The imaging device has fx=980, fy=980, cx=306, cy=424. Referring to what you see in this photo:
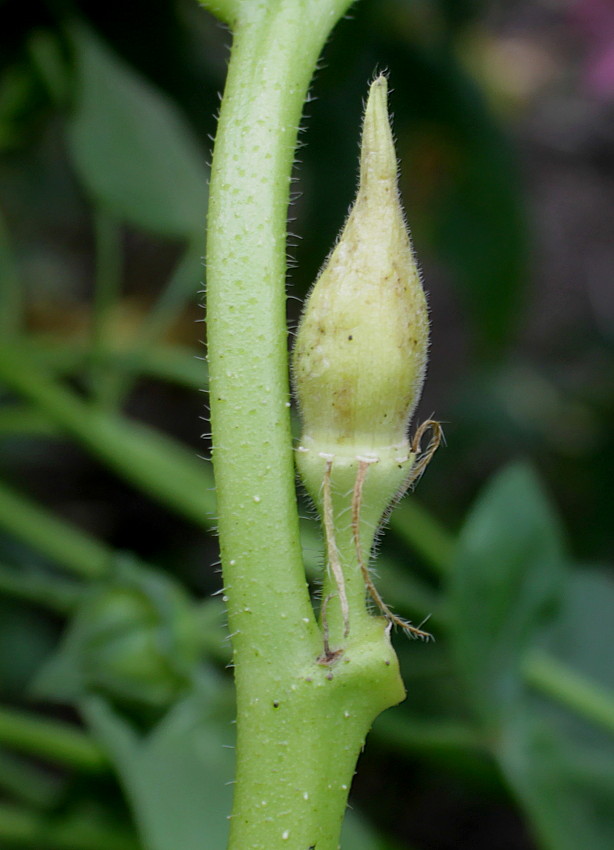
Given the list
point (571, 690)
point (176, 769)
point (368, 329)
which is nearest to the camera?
point (368, 329)

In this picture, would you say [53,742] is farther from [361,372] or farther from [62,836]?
[361,372]

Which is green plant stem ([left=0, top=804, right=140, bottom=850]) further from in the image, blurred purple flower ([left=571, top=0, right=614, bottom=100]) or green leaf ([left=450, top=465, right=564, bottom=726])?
blurred purple flower ([left=571, top=0, right=614, bottom=100])

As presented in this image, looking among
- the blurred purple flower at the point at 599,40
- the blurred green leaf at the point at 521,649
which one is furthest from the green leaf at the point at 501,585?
the blurred purple flower at the point at 599,40

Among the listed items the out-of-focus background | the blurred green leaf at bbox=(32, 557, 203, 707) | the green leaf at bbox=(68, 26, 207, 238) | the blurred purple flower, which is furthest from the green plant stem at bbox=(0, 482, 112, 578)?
the blurred purple flower

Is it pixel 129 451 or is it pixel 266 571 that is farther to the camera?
pixel 129 451

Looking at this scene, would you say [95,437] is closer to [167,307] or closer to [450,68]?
[167,307]

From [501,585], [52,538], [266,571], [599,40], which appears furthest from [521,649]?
[599,40]
